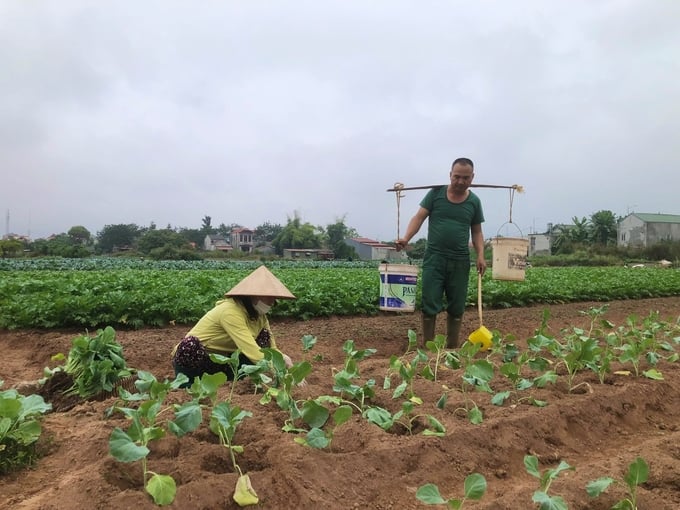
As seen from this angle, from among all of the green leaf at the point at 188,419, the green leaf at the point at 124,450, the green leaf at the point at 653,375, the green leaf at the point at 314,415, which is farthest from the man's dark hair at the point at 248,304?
the green leaf at the point at 653,375

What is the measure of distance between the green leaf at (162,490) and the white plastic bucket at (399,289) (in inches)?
130

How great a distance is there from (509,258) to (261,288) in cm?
283

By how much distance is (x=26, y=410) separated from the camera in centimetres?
222

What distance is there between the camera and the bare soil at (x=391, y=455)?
1.88m

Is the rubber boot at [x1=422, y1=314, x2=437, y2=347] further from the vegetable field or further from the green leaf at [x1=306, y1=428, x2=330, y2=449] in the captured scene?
the green leaf at [x1=306, y1=428, x2=330, y2=449]

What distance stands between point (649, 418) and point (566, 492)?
142cm

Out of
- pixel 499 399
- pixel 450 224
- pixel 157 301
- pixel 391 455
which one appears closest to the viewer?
pixel 391 455

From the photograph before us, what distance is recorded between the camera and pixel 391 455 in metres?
2.17

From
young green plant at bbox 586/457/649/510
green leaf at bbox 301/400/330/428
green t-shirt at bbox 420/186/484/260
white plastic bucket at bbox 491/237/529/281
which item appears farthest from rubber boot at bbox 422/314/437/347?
young green plant at bbox 586/457/649/510

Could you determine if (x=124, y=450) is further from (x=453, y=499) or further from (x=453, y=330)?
(x=453, y=330)

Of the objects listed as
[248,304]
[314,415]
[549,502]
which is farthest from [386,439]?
[248,304]

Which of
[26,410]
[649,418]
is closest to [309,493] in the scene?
[26,410]

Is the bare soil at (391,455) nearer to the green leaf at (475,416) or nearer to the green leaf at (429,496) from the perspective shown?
the green leaf at (475,416)

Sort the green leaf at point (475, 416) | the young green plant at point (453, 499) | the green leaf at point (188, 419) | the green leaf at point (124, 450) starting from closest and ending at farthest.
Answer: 1. the young green plant at point (453, 499)
2. the green leaf at point (124, 450)
3. the green leaf at point (188, 419)
4. the green leaf at point (475, 416)
